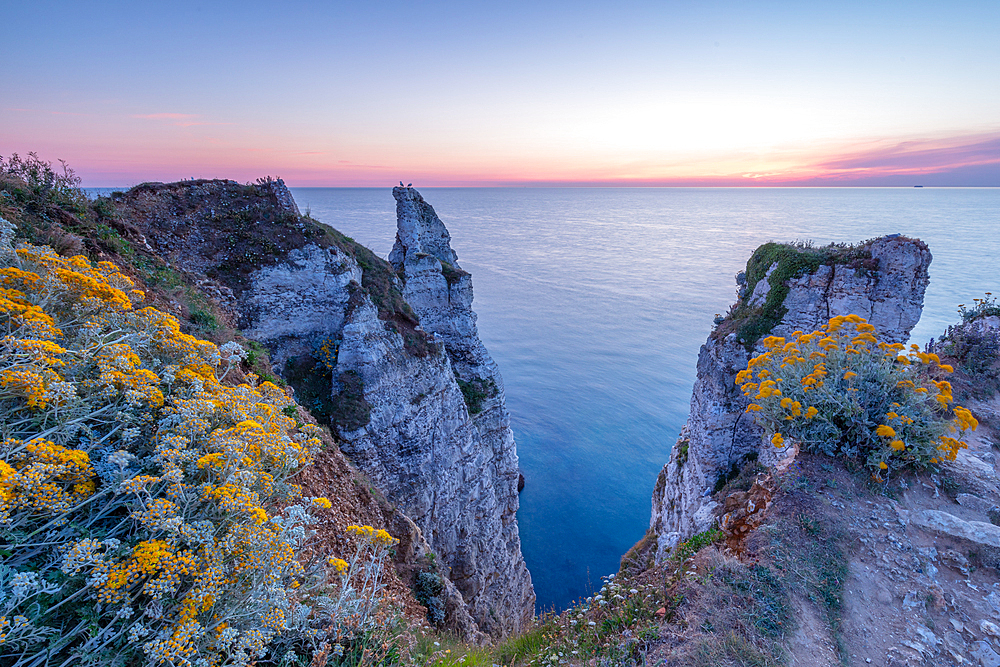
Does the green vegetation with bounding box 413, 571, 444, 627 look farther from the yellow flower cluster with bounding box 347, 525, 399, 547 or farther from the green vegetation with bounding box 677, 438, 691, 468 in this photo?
the green vegetation with bounding box 677, 438, 691, 468

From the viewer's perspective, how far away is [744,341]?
50.1ft

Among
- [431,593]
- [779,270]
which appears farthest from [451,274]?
[431,593]

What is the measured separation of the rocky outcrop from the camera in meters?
14.3

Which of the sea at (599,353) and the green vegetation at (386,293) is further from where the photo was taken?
the sea at (599,353)

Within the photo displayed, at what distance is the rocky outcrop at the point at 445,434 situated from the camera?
14.3 meters

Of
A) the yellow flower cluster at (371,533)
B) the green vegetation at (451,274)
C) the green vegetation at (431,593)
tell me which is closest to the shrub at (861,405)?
the yellow flower cluster at (371,533)

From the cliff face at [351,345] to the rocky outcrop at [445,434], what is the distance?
0.06m

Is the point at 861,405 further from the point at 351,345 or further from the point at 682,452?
the point at 351,345

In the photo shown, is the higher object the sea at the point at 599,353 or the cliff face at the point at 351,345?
the cliff face at the point at 351,345

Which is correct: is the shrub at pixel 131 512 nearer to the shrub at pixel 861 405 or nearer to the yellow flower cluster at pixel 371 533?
the yellow flower cluster at pixel 371 533

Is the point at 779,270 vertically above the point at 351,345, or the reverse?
the point at 779,270

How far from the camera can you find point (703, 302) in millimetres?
61531

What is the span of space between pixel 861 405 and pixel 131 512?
10084 mm

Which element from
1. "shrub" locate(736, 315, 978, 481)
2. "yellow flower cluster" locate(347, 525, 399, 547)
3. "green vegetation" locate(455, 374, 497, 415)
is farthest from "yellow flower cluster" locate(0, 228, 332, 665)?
"green vegetation" locate(455, 374, 497, 415)
